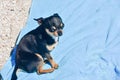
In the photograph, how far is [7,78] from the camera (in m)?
4.03

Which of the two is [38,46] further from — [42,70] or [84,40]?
[84,40]

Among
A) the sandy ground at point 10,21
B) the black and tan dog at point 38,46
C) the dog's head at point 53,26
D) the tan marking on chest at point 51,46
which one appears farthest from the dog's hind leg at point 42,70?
the sandy ground at point 10,21

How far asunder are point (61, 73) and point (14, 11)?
4.53 ft

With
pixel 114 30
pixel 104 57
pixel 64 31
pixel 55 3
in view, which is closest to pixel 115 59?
pixel 104 57

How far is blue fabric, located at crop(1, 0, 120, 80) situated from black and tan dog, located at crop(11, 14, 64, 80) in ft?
0.29

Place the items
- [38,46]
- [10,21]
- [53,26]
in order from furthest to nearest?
[10,21] → [38,46] → [53,26]

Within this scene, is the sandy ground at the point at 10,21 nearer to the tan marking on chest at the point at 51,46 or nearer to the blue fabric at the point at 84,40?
the blue fabric at the point at 84,40

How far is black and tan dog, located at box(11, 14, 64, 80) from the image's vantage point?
393 cm

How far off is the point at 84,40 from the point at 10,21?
1129mm

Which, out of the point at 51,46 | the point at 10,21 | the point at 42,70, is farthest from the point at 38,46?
the point at 10,21

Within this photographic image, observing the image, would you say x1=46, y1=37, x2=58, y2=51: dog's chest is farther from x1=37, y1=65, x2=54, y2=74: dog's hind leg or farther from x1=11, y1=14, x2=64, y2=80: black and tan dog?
x1=37, y1=65, x2=54, y2=74: dog's hind leg

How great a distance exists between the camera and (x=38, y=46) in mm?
3996

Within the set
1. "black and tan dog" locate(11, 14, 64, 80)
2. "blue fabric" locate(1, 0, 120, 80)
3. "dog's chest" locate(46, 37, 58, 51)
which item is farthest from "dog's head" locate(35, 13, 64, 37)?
"blue fabric" locate(1, 0, 120, 80)

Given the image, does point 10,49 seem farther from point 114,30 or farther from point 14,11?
point 114,30
